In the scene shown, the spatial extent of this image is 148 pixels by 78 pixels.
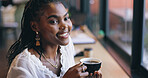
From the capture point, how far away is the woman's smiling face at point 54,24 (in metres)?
1.25

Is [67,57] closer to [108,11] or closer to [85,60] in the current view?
[85,60]

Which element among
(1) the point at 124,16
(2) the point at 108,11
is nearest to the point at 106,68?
(1) the point at 124,16

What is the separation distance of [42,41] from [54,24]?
16 cm

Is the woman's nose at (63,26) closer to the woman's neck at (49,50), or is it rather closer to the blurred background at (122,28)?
the woman's neck at (49,50)

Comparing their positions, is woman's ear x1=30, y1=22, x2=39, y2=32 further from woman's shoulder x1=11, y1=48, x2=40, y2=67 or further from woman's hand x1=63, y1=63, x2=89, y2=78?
woman's hand x1=63, y1=63, x2=89, y2=78

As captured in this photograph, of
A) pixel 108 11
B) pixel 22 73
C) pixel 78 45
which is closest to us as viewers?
pixel 22 73

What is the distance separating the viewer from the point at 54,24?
1249mm

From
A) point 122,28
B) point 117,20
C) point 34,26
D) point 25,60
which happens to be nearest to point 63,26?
point 34,26

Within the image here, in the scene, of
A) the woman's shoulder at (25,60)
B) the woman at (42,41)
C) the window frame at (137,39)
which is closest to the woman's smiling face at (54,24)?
the woman at (42,41)

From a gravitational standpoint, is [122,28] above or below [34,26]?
below

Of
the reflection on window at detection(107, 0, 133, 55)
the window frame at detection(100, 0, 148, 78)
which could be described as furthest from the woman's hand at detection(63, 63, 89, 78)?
the reflection on window at detection(107, 0, 133, 55)

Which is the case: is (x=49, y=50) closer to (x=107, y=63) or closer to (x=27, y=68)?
(x=27, y=68)

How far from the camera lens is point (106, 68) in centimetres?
181

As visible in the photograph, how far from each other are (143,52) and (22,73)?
97 centimetres
